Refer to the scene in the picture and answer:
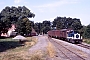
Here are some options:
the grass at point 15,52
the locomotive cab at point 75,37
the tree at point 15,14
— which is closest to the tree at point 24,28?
the tree at point 15,14

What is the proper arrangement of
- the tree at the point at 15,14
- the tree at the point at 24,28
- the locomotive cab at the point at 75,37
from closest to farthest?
1. the locomotive cab at the point at 75,37
2. the tree at the point at 24,28
3. the tree at the point at 15,14

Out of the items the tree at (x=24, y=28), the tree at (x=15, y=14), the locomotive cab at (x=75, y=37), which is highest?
the tree at (x=15, y=14)

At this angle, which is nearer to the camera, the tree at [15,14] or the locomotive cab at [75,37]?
the locomotive cab at [75,37]

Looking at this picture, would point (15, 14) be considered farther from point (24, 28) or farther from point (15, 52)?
point (15, 52)

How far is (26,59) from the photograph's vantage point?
21609 mm

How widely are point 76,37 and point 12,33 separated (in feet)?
263

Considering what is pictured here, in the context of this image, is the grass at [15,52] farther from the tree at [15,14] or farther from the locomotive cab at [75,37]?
the tree at [15,14]

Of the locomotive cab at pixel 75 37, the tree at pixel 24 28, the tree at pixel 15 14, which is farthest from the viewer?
the tree at pixel 15 14

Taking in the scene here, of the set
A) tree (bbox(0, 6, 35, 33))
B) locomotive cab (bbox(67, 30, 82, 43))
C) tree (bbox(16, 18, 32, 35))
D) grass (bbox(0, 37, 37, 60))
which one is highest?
tree (bbox(0, 6, 35, 33))

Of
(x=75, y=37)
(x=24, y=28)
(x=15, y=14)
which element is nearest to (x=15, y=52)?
(x=75, y=37)

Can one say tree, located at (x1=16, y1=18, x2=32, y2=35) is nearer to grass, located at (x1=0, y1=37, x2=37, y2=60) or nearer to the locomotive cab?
the locomotive cab

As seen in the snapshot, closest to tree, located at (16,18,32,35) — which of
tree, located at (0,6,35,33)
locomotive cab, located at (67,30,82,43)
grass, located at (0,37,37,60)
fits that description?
tree, located at (0,6,35,33)

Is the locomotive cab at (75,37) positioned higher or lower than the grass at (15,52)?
higher

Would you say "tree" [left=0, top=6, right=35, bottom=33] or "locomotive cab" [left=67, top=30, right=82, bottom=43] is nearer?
"locomotive cab" [left=67, top=30, right=82, bottom=43]
